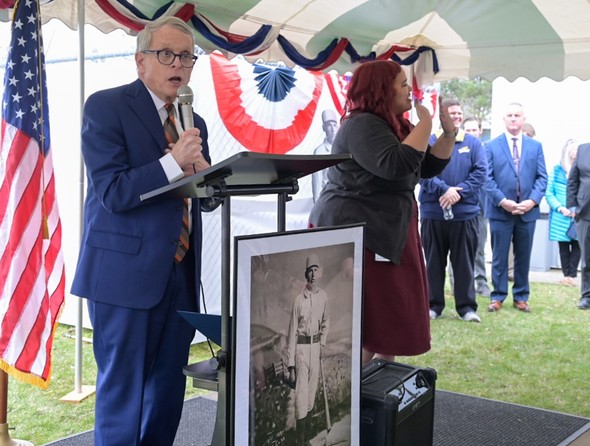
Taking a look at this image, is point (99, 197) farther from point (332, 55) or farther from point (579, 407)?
point (579, 407)

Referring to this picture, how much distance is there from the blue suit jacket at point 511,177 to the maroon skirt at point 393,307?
3.61 metres

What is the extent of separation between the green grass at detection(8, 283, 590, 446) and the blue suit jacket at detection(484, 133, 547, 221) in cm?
97

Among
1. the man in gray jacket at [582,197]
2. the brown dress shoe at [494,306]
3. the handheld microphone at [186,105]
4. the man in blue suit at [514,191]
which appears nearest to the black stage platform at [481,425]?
the handheld microphone at [186,105]

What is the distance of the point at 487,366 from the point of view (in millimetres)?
4707

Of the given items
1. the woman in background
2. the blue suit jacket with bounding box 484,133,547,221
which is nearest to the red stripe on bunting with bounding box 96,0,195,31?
the blue suit jacket with bounding box 484,133,547,221

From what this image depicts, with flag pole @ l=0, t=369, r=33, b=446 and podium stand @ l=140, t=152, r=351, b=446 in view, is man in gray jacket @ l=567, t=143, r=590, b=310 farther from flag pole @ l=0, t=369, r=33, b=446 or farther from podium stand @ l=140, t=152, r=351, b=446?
flag pole @ l=0, t=369, r=33, b=446

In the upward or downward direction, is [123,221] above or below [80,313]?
above

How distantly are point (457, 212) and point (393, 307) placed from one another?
3.05 metres

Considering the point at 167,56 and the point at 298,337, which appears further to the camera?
the point at 167,56

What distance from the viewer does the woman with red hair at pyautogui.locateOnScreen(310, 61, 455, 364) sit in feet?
9.50

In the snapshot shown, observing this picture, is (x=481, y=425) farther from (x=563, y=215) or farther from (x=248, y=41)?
(x=563, y=215)

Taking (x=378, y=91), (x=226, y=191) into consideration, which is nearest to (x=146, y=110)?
(x=226, y=191)

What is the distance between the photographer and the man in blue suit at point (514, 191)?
6.35 metres

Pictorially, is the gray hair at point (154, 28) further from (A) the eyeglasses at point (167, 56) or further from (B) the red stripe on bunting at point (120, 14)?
(B) the red stripe on bunting at point (120, 14)
